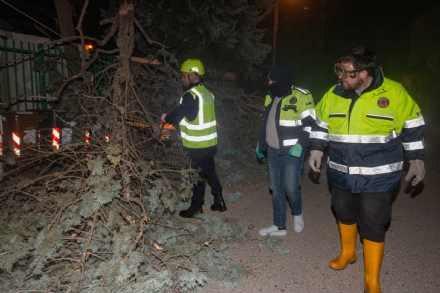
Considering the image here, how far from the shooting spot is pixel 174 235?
138 inches

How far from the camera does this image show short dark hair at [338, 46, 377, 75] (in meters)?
2.84

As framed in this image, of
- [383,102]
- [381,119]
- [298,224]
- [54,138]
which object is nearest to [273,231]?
[298,224]

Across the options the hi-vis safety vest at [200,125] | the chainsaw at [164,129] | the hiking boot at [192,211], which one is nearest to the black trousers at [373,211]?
the hi-vis safety vest at [200,125]

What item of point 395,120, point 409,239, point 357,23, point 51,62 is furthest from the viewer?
point 357,23

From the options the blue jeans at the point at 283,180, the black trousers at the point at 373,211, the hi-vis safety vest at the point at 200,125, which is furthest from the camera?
the hi-vis safety vest at the point at 200,125

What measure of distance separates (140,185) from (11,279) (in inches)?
52.0

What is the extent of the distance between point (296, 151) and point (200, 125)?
4.29 feet

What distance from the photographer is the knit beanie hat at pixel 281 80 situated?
3723 mm

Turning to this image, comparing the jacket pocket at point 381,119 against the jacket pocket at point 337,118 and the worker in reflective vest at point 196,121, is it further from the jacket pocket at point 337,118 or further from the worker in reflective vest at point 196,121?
the worker in reflective vest at point 196,121

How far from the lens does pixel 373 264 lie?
9.81 feet

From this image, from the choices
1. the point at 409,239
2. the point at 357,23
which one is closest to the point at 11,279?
the point at 409,239

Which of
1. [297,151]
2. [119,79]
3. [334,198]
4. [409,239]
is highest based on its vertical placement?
[119,79]

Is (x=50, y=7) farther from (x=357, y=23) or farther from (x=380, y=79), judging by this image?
(x=357, y=23)

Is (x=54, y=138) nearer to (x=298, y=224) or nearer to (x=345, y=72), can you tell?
(x=298, y=224)
